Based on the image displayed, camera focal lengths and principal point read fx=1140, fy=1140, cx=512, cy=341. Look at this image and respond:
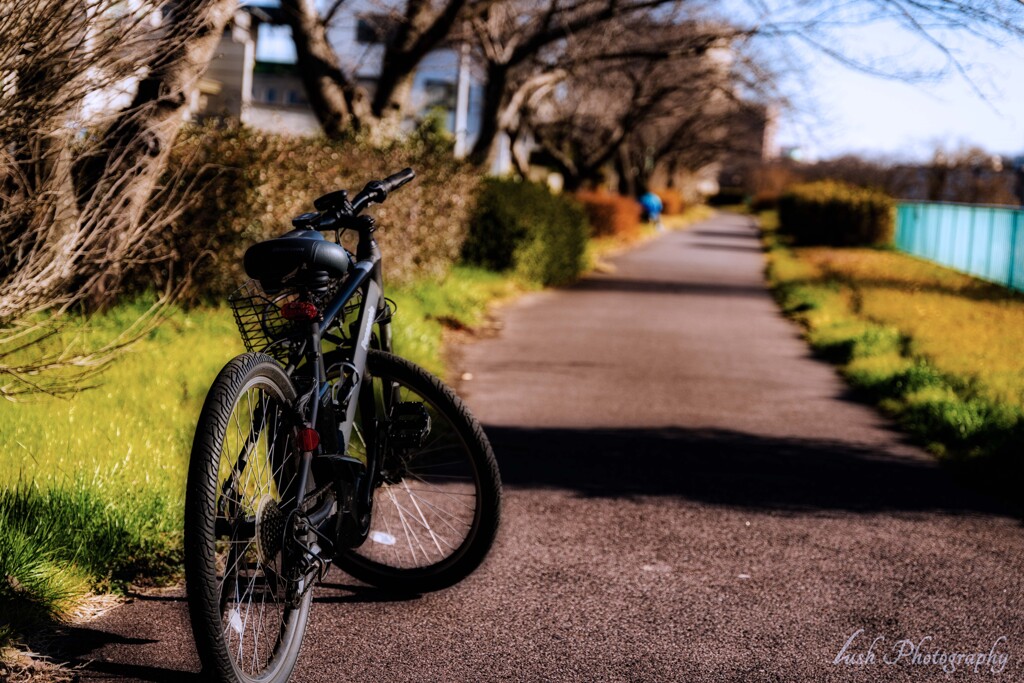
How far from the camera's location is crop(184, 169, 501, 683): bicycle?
2836 mm

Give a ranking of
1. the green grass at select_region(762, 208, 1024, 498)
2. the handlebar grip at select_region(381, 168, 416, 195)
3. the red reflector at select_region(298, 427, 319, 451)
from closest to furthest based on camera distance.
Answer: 1. the red reflector at select_region(298, 427, 319, 451)
2. the handlebar grip at select_region(381, 168, 416, 195)
3. the green grass at select_region(762, 208, 1024, 498)

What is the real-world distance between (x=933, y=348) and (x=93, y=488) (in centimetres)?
901

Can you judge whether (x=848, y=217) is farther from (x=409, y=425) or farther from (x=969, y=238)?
(x=409, y=425)

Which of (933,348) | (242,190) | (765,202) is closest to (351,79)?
(242,190)

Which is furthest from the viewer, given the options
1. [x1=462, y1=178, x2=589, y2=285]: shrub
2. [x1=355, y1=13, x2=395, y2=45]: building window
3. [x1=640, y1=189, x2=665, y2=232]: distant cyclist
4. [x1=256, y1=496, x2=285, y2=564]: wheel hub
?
[x1=640, y1=189, x2=665, y2=232]: distant cyclist

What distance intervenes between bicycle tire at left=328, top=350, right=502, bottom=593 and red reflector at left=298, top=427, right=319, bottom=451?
1.60 feet

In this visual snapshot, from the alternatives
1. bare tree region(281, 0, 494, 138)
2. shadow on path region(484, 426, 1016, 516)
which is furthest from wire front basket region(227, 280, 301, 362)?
bare tree region(281, 0, 494, 138)

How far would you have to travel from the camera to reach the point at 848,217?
116 feet

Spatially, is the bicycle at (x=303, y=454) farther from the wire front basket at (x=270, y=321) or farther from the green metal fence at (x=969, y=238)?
the green metal fence at (x=969, y=238)

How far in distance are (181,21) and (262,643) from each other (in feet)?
10.3

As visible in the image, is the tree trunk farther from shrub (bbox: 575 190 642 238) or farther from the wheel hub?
shrub (bbox: 575 190 642 238)

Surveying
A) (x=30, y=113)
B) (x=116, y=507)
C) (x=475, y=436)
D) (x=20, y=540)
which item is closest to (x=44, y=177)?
(x=30, y=113)

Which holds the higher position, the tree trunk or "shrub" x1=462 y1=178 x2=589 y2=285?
the tree trunk

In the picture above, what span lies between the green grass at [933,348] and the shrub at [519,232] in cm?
393
